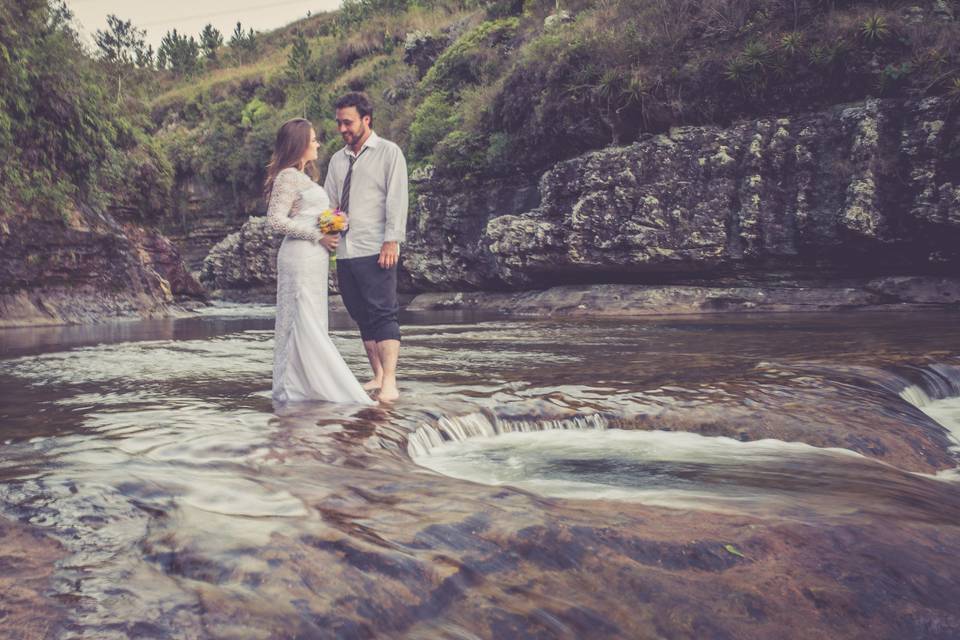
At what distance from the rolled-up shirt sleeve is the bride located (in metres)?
0.41

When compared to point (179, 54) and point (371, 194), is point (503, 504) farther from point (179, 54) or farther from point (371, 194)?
point (179, 54)

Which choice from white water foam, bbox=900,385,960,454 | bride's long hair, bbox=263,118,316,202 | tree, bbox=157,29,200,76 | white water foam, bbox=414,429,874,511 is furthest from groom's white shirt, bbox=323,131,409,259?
tree, bbox=157,29,200,76

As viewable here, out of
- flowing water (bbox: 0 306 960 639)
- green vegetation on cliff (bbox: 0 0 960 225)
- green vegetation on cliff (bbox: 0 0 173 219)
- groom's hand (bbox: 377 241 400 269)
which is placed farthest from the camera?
green vegetation on cliff (bbox: 0 0 960 225)

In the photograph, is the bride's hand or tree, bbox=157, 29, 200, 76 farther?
tree, bbox=157, 29, 200, 76

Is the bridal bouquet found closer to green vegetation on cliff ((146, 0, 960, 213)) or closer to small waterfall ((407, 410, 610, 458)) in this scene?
small waterfall ((407, 410, 610, 458))

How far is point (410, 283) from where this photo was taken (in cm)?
2588

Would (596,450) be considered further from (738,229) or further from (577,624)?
(738,229)

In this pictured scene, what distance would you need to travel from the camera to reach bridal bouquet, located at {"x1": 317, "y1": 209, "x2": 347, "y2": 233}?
5031mm

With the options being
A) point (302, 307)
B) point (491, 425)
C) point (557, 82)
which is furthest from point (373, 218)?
point (557, 82)

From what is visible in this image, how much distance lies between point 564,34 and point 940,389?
1746 centimetres

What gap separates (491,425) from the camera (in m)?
4.90

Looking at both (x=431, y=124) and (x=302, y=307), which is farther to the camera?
(x=431, y=124)

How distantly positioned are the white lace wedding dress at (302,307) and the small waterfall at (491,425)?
694mm

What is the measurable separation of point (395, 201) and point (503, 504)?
303cm
